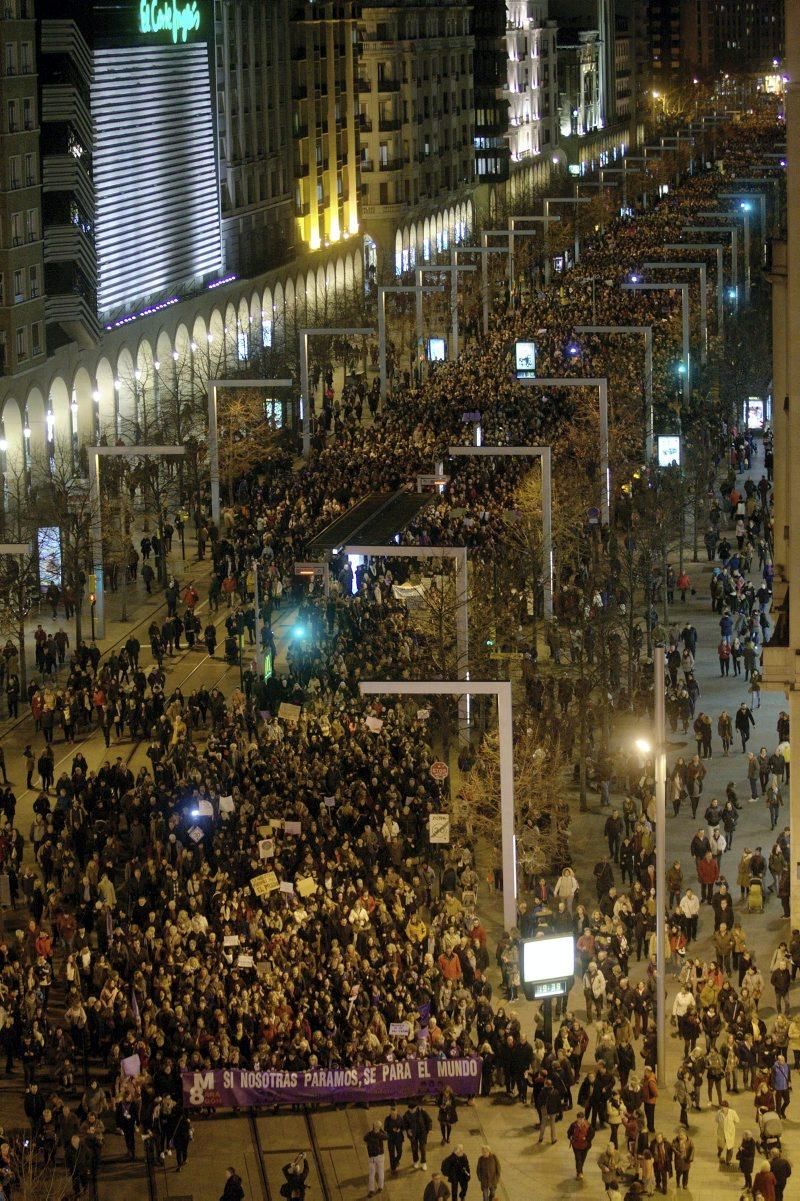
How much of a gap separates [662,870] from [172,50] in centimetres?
7080

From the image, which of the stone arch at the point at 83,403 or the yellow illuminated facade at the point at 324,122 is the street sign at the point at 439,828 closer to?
the stone arch at the point at 83,403

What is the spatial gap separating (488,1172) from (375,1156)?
196 cm

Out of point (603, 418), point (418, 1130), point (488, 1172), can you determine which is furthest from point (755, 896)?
point (603, 418)

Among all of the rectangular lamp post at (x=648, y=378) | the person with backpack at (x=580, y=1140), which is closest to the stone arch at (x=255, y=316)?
the rectangular lamp post at (x=648, y=378)

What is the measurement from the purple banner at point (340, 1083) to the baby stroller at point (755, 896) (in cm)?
886

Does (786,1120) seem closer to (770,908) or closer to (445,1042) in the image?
(445,1042)

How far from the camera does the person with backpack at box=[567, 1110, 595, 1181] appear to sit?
32.2 meters

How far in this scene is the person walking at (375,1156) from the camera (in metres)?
32.0

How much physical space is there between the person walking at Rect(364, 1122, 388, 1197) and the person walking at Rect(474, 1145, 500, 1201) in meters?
1.56

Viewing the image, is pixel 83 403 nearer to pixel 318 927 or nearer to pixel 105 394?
pixel 105 394

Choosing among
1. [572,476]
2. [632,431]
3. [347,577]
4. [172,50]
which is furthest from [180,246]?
[347,577]

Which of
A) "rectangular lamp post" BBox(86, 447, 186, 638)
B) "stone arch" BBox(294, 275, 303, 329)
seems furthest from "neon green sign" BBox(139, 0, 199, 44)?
"rectangular lamp post" BBox(86, 447, 186, 638)

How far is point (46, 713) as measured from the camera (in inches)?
2072

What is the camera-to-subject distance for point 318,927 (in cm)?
3800
